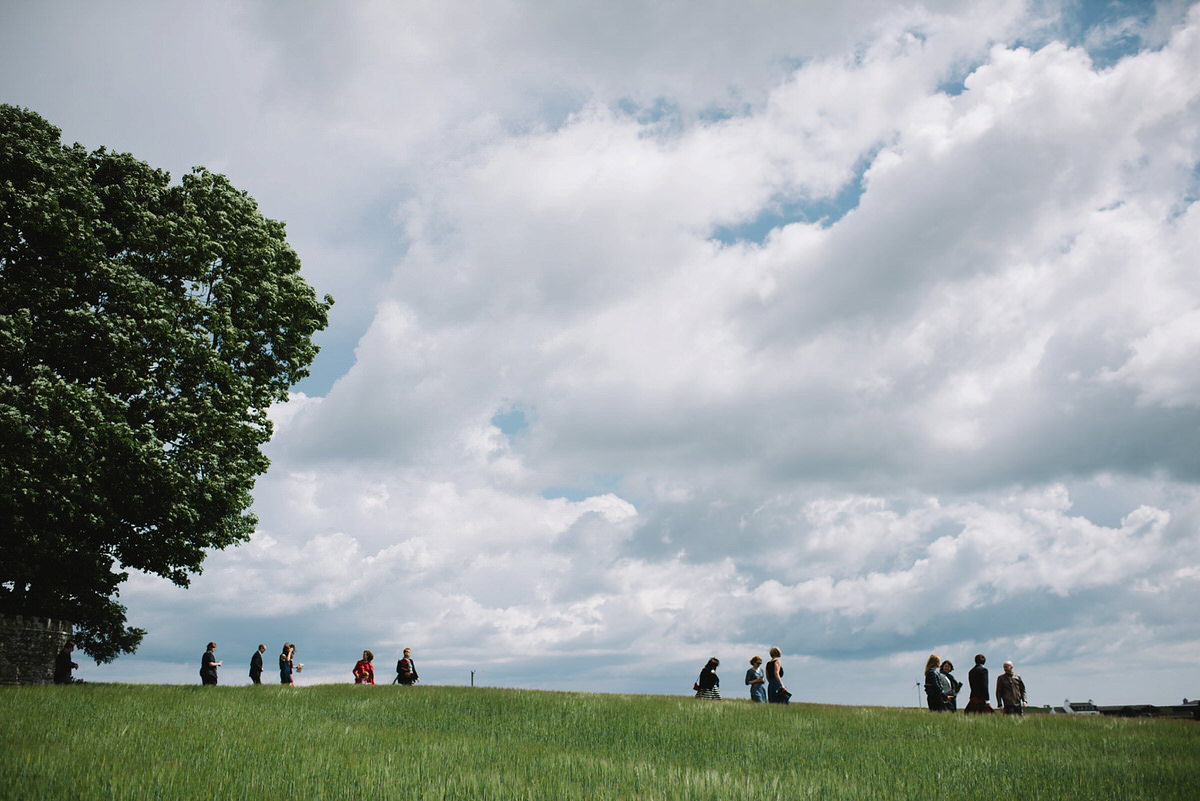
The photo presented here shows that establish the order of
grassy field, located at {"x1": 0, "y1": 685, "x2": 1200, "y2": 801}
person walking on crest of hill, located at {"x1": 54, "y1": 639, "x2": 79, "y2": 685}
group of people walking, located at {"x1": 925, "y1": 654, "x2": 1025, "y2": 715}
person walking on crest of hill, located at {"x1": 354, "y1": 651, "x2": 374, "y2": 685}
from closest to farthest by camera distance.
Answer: grassy field, located at {"x1": 0, "y1": 685, "x2": 1200, "y2": 801} < group of people walking, located at {"x1": 925, "y1": 654, "x2": 1025, "y2": 715} < person walking on crest of hill, located at {"x1": 54, "y1": 639, "x2": 79, "y2": 685} < person walking on crest of hill, located at {"x1": 354, "y1": 651, "x2": 374, "y2": 685}

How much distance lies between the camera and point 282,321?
27.2m

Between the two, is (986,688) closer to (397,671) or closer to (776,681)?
(776,681)

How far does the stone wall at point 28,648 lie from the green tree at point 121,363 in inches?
50.3

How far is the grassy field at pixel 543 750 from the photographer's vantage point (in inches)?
382

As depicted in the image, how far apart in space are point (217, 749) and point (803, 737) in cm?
1073

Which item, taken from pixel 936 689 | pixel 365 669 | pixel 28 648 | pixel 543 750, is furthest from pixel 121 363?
pixel 936 689

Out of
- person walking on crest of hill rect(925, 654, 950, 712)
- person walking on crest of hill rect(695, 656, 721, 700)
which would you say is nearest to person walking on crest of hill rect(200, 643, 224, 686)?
person walking on crest of hill rect(695, 656, 721, 700)

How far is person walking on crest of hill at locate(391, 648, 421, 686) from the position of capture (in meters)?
26.4

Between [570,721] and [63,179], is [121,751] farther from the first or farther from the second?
[63,179]

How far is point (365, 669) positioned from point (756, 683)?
14164 millimetres

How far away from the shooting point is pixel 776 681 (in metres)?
22.3

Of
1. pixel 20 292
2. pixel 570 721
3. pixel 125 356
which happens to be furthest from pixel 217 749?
pixel 20 292

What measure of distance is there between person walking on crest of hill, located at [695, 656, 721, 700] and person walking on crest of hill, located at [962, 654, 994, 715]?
658 centimetres

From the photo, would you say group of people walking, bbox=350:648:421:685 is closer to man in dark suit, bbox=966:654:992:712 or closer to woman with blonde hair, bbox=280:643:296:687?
woman with blonde hair, bbox=280:643:296:687
